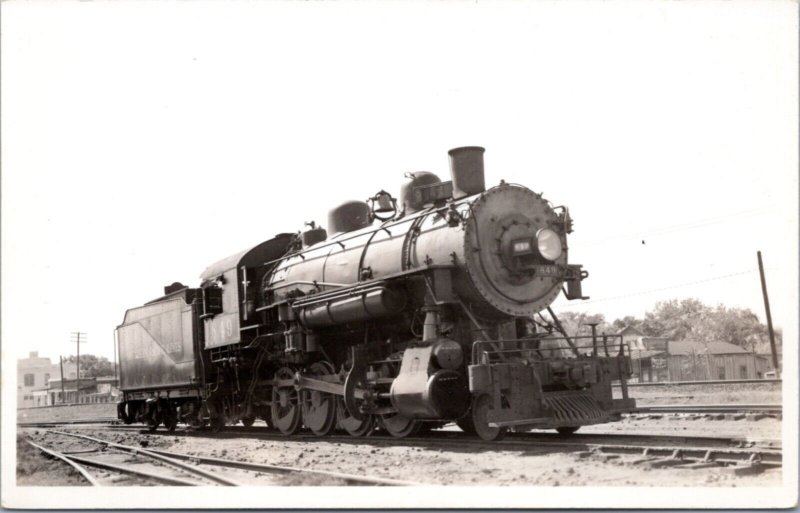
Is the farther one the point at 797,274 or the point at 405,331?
the point at 405,331

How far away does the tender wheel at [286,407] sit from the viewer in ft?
44.2

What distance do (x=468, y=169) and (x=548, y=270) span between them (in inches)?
75.5

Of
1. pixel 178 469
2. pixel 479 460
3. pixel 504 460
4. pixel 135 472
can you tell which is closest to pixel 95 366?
pixel 178 469

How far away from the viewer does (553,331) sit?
11.3 m

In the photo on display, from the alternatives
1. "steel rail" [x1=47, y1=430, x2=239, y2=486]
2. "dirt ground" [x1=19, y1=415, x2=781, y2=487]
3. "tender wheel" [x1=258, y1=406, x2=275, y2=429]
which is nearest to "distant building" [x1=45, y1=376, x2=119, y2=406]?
"tender wheel" [x1=258, y1=406, x2=275, y2=429]

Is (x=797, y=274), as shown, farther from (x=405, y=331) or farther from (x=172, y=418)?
(x=172, y=418)

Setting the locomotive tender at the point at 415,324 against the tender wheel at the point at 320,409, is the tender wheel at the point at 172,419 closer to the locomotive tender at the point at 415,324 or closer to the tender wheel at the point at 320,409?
the locomotive tender at the point at 415,324

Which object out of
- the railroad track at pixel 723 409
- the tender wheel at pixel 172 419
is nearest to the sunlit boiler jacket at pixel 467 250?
the railroad track at pixel 723 409

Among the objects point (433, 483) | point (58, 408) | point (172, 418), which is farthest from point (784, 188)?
point (58, 408)

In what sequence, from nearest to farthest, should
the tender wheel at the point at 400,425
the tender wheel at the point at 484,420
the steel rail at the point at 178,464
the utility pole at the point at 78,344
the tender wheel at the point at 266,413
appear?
the steel rail at the point at 178,464 < the tender wheel at the point at 484,420 < the tender wheel at the point at 400,425 < the tender wheel at the point at 266,413 < the utility pole at the point at 78,344

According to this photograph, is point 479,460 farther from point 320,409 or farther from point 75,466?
point 75,466

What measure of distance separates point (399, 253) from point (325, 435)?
3.73 m

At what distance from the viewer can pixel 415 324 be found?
11.0 m

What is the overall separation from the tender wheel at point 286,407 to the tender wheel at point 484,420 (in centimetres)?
443
